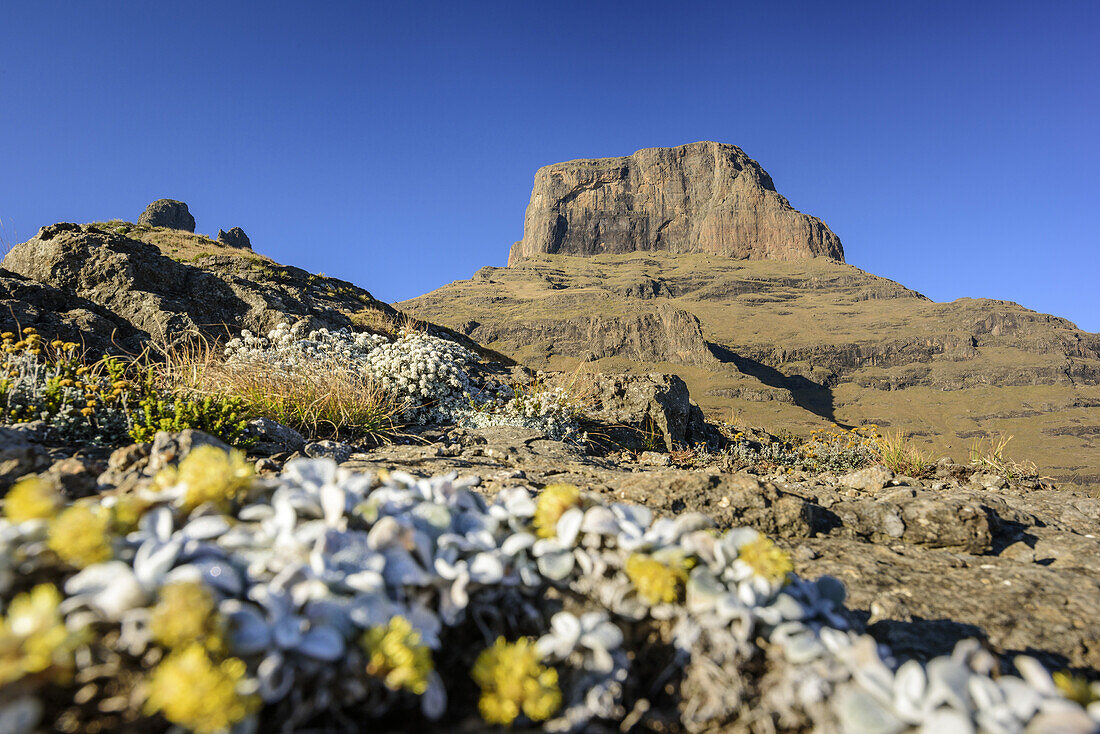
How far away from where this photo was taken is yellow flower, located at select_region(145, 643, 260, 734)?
→ 2.69 feet

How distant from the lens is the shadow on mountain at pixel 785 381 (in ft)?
194

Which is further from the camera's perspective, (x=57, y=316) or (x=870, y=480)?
(x=57, y=316)

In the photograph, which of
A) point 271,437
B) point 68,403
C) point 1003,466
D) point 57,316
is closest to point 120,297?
point 57,316

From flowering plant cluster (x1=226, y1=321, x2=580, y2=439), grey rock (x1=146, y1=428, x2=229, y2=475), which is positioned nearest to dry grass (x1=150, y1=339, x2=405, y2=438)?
flowering plant cluster (x1=226, y1=321, x2=580, y2=439)

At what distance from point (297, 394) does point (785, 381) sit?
218 feet

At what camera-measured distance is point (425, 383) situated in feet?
21.0

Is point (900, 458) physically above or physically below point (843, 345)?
below

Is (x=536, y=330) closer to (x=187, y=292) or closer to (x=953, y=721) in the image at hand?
(x=187, y=292)

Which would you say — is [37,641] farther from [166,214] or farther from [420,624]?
[166,214]

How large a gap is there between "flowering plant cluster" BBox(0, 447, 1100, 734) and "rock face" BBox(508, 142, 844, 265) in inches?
4850

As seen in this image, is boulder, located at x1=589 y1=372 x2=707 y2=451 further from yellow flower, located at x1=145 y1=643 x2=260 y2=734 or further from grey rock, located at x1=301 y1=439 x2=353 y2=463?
yellow flower, located at x1=145 y1=643 x2=260 y2=734

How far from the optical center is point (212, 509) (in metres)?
1.36

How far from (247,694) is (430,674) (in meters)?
0.34

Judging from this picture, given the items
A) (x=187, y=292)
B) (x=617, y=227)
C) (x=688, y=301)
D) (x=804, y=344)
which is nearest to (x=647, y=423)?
(x=187, y=292)
